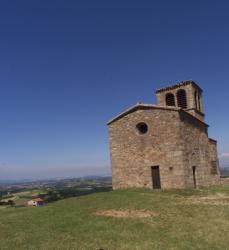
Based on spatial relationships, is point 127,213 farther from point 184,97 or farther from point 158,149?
point 184,97

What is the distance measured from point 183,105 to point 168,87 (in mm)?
2513

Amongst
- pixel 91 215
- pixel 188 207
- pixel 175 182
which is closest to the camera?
pixel 91 215

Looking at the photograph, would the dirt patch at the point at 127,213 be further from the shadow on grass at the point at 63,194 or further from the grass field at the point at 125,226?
the shadow on grass at the point at 63,194

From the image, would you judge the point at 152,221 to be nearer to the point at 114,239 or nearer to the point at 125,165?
the point at 114,239

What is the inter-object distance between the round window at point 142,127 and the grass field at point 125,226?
838cm

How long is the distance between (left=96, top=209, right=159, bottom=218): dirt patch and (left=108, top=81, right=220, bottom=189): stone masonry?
8.69 m

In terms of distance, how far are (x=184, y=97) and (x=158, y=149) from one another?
862cm

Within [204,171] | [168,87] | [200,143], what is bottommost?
[204,171]

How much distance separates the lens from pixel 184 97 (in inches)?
1118

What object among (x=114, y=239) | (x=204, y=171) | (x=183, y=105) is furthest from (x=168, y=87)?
(x=114, y=239)

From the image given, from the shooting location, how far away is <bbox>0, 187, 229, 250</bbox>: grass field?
9359 millimetres

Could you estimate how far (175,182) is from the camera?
70.6 feet

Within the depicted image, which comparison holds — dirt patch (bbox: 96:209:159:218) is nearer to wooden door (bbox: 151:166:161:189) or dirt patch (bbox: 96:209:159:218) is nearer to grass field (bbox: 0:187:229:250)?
grass field (bbox: 0:187:229:250)

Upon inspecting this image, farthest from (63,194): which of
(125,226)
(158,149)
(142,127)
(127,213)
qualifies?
(125,226)
